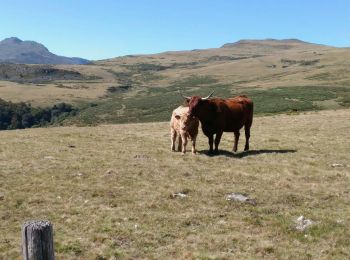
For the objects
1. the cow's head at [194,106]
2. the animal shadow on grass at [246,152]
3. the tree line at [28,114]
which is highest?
the cow's head at [194,106]

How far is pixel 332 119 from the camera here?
3731 cm

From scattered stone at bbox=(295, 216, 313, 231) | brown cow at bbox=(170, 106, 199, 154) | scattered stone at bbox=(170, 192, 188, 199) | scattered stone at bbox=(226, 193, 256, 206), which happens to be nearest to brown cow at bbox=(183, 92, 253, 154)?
brown cow at bbox=(170, 106, 199, 154)

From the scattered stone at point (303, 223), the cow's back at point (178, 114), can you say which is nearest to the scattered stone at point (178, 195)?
the scattered stone at point (303, 223)

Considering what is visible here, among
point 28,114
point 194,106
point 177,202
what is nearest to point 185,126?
point 194,106

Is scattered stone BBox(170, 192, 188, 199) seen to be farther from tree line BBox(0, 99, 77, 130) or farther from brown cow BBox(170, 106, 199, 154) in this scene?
tree line BBox(0, 99, 77, 130)

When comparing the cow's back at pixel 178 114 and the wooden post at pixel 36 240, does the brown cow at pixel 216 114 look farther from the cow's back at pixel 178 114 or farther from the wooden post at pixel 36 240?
the wooden post at pixel 36 240

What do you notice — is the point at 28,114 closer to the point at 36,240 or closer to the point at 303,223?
the point at 303,223

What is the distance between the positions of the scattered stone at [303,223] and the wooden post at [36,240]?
708 cm

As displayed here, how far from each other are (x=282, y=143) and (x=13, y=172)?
14.2 metres

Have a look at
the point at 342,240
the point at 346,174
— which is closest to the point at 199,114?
the point at 346,174

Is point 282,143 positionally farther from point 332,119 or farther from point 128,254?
point 128,254

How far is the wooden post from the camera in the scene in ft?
20.5

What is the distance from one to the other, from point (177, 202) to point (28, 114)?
123m

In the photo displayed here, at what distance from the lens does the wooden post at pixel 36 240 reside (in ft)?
20.5
